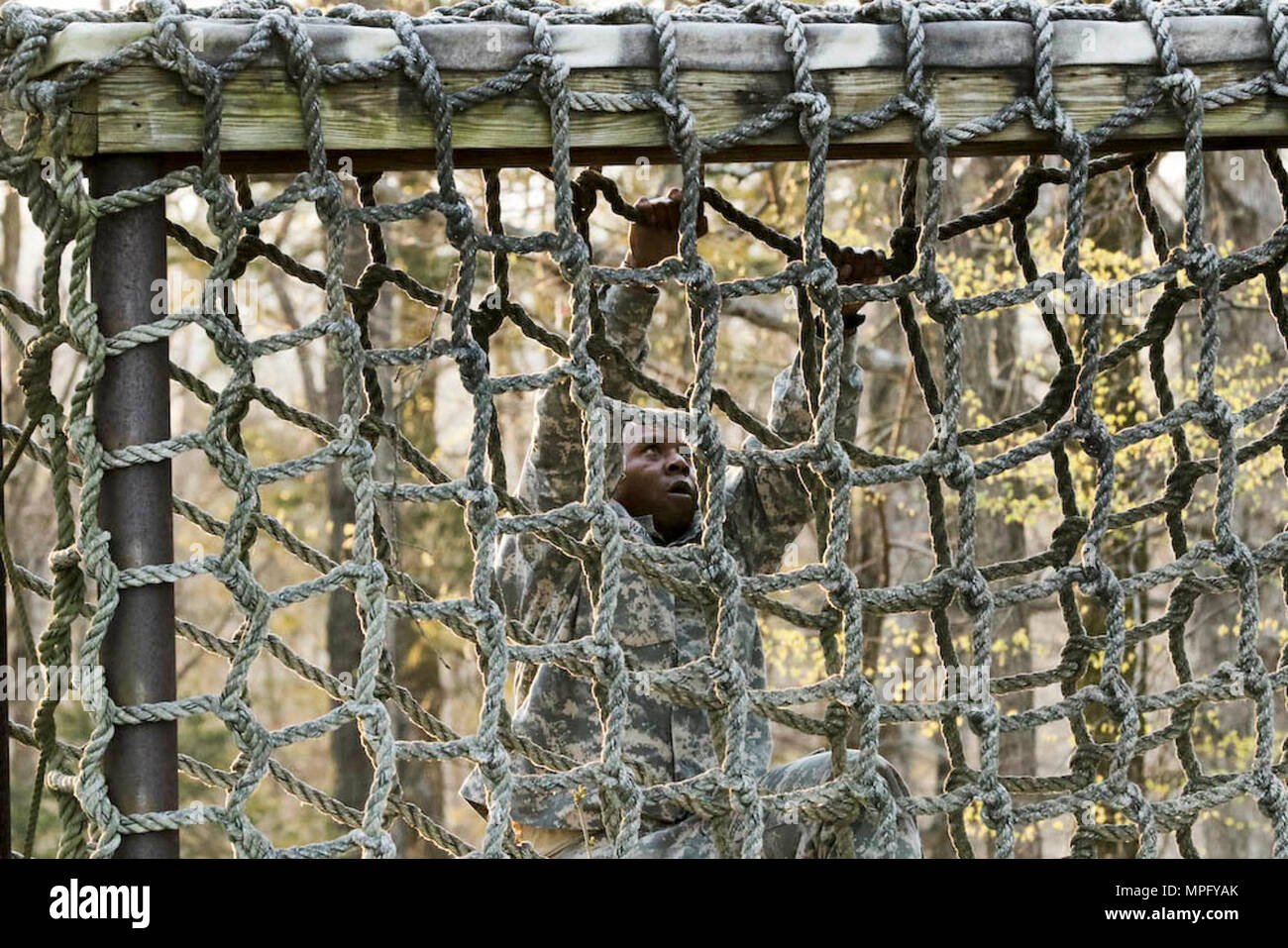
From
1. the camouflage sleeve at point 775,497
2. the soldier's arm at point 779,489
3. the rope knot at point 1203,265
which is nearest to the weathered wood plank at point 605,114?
the rope knot at point 1203,265

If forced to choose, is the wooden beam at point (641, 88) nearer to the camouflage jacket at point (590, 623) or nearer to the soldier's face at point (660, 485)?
the camouflage jacket at point (590, 623)

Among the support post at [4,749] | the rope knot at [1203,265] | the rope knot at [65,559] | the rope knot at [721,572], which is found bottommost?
the support post at [4,749]

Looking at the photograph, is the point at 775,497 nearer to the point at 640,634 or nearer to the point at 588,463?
the point at 640,634

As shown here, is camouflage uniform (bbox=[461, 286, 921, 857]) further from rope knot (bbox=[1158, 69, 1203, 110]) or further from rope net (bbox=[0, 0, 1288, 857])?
rope knot (bbox=[1158, 69, 1203, 110])

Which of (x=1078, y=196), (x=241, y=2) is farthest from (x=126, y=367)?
(x=1078, y=196)

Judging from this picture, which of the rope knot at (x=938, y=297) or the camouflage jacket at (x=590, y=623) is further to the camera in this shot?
the camouflage jacket at (x=590, y=623)

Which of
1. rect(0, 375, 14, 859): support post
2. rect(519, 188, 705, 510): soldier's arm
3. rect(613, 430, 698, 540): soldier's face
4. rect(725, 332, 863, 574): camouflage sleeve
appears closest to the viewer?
rect(0, 375, 14, 859): support post

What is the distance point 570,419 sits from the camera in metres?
3.15

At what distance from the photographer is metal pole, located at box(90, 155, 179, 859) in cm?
191

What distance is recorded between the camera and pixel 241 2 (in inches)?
76.1

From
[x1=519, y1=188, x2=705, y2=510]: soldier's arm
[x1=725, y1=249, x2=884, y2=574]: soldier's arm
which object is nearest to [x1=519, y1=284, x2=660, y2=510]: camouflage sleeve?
[x1=519, y1=188, x2=705, y2=510]: soldier's arm

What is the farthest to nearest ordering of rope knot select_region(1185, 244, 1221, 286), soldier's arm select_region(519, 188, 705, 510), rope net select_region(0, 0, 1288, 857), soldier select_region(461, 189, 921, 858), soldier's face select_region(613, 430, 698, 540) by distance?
soldier's face select_region(613, 430, 698, 540) < soldier select_region(461, 189, 921, 858) < soldier's arm select_region(519, 188, 705, 510) < rope knot select_region(1185, 244, 1221, 286) < rope net select_region(0, 0, 1288, 857)

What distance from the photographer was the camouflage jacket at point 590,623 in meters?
3.17

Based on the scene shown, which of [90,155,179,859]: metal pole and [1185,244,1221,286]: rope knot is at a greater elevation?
[1185,244,1221,286]: rope knot
